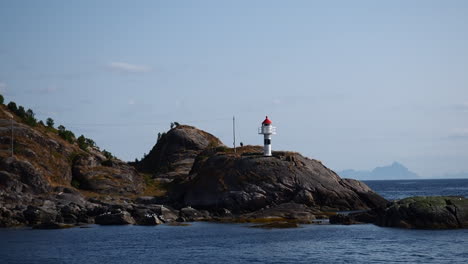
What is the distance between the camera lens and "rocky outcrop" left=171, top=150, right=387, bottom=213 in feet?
245

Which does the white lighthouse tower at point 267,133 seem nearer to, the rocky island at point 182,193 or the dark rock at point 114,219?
the rocky island at point 182,193

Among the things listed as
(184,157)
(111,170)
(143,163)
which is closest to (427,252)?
(111,170)

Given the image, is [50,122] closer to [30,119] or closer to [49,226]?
[30,119]

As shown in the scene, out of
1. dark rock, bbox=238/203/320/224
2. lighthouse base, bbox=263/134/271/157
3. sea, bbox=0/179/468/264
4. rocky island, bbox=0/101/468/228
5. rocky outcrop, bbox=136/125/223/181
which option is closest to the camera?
sea, bbox=0/179/468/264

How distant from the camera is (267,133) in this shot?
8431 centimetres

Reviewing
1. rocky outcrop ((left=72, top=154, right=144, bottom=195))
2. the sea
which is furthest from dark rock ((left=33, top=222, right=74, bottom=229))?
rocky outcrop ((left=72, top=154, right=144, bottom=195))

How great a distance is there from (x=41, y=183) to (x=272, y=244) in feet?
120

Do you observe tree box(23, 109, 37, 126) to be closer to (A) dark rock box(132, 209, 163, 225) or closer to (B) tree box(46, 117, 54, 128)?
(B) tree box(46, 117, 54, 128)

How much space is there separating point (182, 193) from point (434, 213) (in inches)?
1429

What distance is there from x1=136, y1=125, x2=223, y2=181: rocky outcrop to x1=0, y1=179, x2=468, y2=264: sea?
142 ft

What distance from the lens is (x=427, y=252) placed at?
4381cm

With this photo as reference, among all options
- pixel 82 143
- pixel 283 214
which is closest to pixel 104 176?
pixel 82 143

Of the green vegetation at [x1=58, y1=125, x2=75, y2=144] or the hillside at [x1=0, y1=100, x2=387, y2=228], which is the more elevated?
the green vegetation at [x1=58, y1=125, x2=75, y2=144]

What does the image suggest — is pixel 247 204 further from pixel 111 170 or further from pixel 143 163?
pixel 143 163
